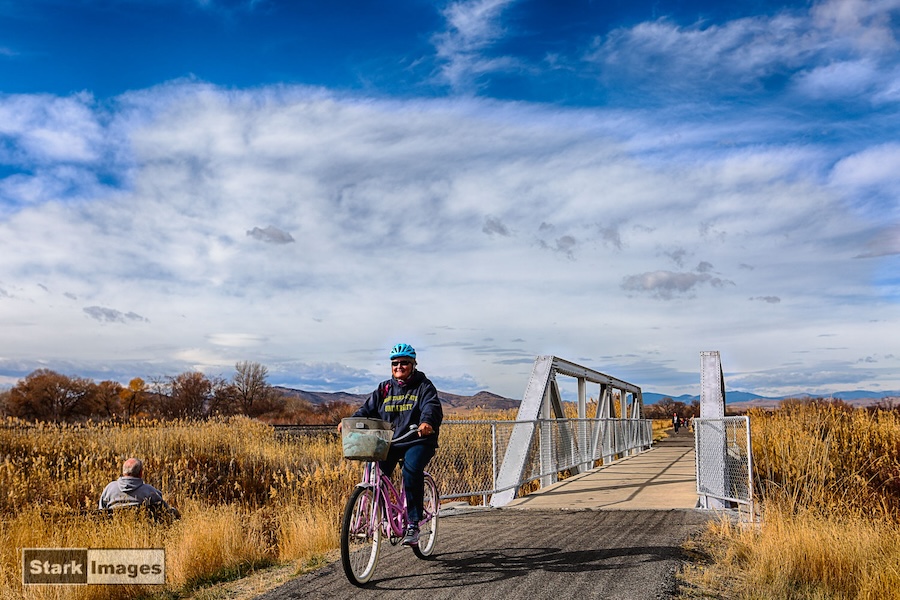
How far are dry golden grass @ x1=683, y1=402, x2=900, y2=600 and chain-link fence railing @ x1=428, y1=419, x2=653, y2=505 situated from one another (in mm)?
3955

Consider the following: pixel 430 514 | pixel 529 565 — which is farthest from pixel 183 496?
pixel 529 565

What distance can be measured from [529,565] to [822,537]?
295cm

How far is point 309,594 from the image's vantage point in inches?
249

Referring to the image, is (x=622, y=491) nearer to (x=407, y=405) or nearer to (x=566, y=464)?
(x=566, y=464)

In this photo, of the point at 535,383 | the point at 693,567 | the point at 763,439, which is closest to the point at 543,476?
the point at 535,383

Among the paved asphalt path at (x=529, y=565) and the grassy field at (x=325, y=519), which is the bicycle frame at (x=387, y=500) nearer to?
the paved asphalt path at (x=529, y=565)

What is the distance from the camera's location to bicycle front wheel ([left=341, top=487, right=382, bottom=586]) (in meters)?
6.32

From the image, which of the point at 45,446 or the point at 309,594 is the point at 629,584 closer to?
the point at 309,594

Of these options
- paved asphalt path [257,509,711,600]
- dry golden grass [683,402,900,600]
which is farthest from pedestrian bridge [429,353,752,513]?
paved asphalt path [257,509,711,600]

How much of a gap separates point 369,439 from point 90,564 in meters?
3.52

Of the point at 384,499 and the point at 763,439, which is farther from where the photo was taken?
the point at 763,439

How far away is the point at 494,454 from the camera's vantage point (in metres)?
12.2

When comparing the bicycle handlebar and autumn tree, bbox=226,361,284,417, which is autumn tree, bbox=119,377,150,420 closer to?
autumn tree, bbox=226,361,284,417

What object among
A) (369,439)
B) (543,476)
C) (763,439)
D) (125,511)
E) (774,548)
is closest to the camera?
(369,439)
